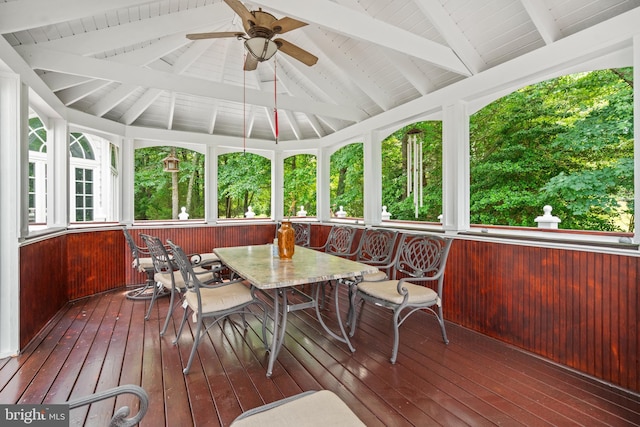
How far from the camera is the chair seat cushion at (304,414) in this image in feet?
3.84

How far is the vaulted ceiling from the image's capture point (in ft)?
8.59

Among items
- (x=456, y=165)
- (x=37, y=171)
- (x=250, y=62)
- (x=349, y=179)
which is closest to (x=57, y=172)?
(x=37, y=171)

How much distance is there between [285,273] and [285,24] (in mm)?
2022

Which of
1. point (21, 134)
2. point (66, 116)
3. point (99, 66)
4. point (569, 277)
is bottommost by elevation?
point (569, 277)

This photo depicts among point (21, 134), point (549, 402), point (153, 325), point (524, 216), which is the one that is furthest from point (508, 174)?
point (21, 134)

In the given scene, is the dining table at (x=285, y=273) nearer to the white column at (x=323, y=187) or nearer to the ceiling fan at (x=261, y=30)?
the ceiling fan at (x=261, y=30)

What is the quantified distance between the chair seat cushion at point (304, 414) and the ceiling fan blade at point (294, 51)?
2661 millimetres

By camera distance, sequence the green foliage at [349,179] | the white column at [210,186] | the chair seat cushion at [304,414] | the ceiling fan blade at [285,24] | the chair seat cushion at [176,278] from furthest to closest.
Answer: the green foliage at [349,179] → the white column at [210,186] → the chair seat cushion at [176,278] → the ceiling fan blade at [285,24] → the chair seat cushion at [304,414]

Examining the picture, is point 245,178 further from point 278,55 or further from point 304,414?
point 304,414

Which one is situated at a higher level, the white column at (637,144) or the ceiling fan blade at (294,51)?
the ceiling fan blade at (294,51)

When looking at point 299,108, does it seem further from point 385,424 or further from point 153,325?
point 385,424

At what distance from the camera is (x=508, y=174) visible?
7672 millimetres

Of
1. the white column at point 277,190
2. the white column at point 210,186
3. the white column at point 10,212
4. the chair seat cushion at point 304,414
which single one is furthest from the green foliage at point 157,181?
the chair seat cushion at point 304,414

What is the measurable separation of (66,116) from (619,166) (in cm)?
882
